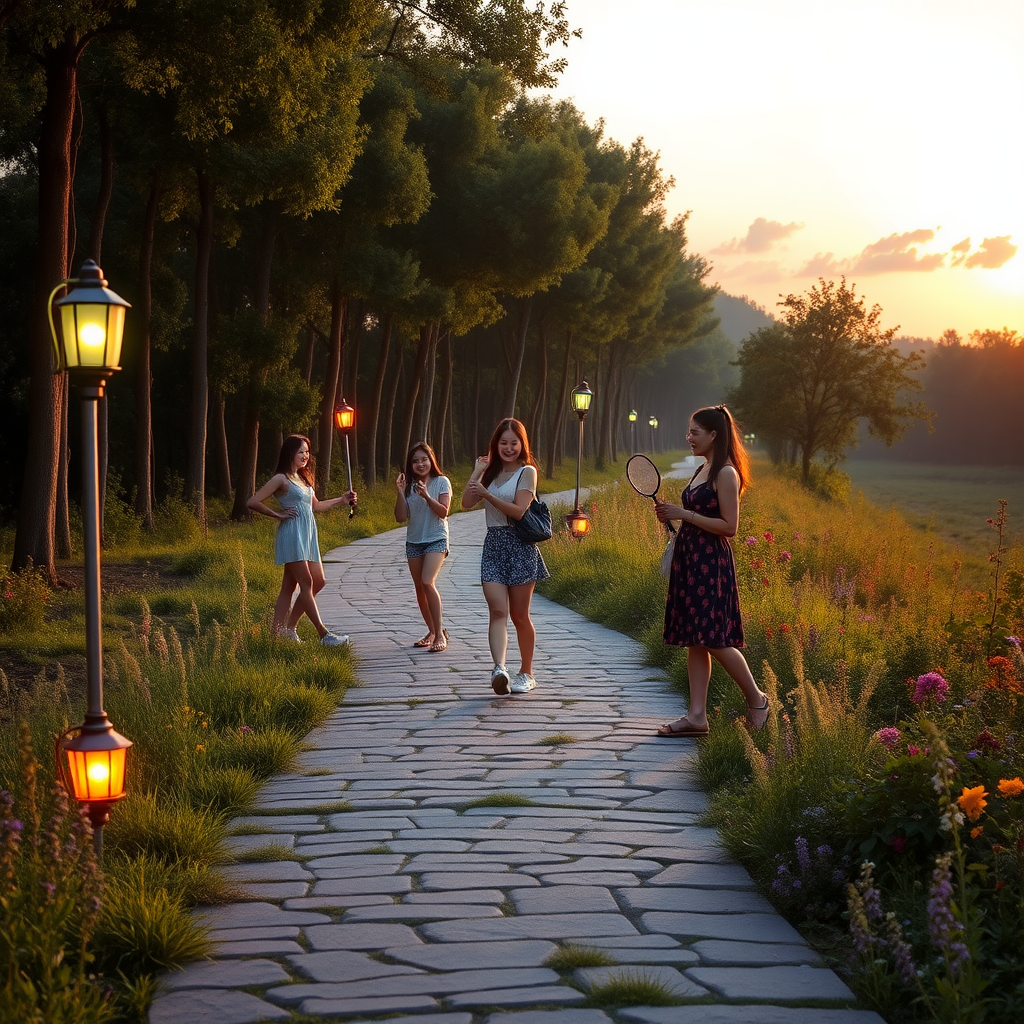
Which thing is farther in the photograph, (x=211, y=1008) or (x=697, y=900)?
(x=697, y=900)

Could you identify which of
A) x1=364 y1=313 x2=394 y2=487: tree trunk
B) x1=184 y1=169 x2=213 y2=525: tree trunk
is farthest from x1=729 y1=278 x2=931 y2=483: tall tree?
x1=184 y1=169 x2=213 y2=525: tree trunk

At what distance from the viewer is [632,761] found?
6.83 metres

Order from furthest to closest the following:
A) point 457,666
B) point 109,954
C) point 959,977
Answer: point 457,666, point 109,954, point 959,977

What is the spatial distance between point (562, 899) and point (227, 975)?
1.36 m

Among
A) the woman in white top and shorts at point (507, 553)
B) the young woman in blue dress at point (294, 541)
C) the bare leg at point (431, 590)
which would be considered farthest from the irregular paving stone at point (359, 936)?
the bare leg at point (431, 590)

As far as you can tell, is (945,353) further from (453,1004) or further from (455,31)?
(453,1004)

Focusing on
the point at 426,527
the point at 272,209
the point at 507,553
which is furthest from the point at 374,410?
the point at 507,553

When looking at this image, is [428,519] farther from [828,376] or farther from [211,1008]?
[828,376]

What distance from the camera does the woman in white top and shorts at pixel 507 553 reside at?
858cm

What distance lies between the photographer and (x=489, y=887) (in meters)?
4.71

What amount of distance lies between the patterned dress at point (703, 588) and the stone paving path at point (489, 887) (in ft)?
2.39

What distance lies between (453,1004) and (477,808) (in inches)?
88.4

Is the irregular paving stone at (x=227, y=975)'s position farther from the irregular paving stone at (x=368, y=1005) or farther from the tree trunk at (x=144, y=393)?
the tree trunk at (x=144, y=393)

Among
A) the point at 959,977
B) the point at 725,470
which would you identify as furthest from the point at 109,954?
the point at 725,470
